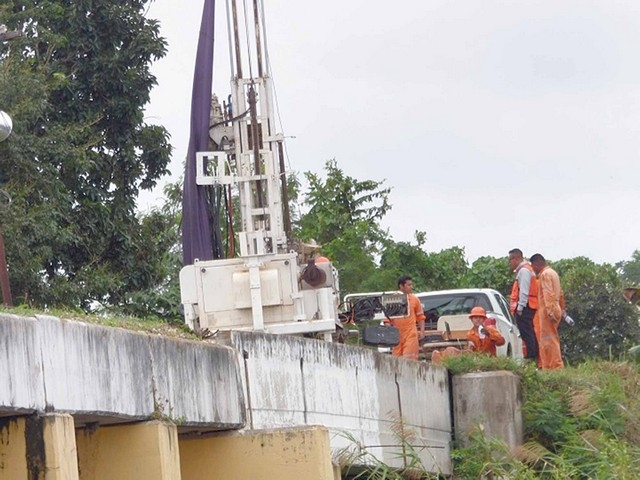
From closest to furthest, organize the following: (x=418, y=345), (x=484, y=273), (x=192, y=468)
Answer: (x=192, y=468) < (x=418, y=345) < (x=484, y=273)

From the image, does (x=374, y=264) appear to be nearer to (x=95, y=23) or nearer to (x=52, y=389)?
(x=95, y=23)

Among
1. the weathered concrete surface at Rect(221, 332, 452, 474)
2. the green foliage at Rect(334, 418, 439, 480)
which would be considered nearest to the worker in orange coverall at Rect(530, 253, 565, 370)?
the weathered concrete surface at Rect(221, 332, 452, 474)

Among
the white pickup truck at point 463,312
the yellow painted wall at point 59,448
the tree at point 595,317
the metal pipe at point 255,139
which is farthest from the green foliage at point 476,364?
the tree at point 595,317

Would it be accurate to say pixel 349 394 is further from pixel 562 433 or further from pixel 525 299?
pixel 525 299

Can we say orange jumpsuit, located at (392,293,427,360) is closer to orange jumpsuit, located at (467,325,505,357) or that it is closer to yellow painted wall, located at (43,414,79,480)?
orange jumpsuit, located at (467,325,505,357)

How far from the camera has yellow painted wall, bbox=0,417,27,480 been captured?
8328 millimetres

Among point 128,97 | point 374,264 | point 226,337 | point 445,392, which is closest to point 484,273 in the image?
point 374,264

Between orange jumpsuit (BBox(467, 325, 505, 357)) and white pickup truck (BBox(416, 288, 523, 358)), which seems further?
white pickup truck (BBox(416, 288, 523, 358))

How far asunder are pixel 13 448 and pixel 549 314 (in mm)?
11168

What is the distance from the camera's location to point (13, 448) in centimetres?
837

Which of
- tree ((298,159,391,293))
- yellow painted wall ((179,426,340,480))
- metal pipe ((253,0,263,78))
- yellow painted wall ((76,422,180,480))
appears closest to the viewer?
yellow painted wall ((76,422,180,480))

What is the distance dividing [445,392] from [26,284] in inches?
314

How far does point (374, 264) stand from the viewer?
3575cm

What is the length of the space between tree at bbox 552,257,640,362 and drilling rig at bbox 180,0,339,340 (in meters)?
20.0
